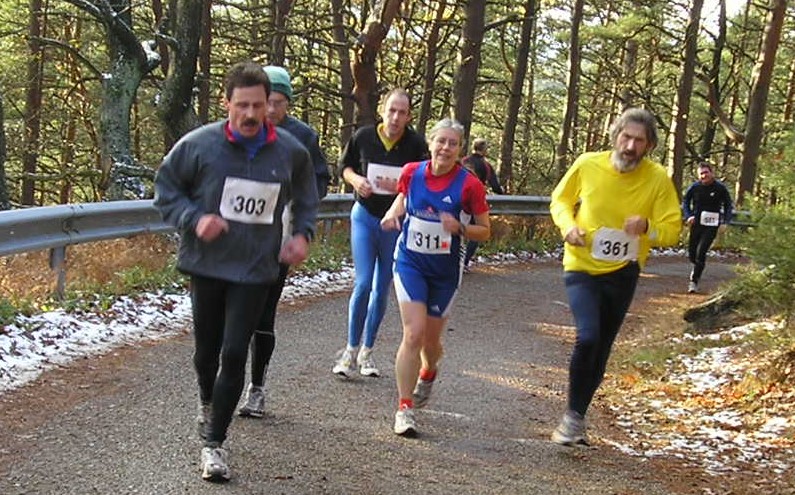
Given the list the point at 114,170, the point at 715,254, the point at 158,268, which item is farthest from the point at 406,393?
the point at 715,254

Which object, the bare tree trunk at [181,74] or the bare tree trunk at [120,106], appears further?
the bare tree trunk at [181,74]

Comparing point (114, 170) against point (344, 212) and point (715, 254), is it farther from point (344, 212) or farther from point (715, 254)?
point (715, 254)

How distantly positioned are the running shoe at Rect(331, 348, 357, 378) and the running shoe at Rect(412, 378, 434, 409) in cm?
88

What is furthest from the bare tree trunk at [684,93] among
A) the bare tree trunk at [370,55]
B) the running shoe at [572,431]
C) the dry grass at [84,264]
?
the running shoe at [572,431]

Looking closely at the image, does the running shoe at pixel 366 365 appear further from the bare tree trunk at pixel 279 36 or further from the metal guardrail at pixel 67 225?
the bare tree trunk at pixel 279 36

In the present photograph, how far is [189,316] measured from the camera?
861 centimetres

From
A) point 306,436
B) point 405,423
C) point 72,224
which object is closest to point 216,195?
point 306,436

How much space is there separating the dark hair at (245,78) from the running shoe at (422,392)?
2526 millimetres

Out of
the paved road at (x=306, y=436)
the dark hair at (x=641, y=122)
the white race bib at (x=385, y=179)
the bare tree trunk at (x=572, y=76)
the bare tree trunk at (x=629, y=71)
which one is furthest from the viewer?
the bare tree trunk at (x=629, y=71)

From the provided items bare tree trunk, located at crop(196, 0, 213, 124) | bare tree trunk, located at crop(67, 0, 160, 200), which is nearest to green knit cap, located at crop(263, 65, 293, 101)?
bare tree trunk, located at crop(67, 0, 160, 200)

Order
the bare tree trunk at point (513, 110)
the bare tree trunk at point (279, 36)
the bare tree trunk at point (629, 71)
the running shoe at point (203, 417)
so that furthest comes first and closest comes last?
the bare tree trunk at point (629, 71), the bare tree trunk at point (513, 110), the bare tree trunk at point (279, 36), the running shoe at point (203, 417)

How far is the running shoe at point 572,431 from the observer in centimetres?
553

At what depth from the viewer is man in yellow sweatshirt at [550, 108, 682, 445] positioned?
5.36 metres

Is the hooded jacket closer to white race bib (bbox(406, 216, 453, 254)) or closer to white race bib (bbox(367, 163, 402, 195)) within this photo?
white race bib (bbox(406, 216, 453, 254))
